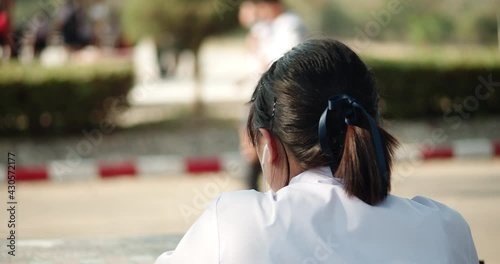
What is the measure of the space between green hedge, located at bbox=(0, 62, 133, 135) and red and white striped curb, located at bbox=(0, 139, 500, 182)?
1.29 meters

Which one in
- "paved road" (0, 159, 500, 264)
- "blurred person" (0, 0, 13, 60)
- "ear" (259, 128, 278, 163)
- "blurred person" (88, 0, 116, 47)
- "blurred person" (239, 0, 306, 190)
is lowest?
"paved road" (0, 159, 500, 264)

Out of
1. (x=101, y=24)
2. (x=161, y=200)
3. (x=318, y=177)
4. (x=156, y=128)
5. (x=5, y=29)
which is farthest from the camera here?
(x=101, y=24)

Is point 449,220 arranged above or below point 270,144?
below

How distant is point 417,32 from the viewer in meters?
24.9

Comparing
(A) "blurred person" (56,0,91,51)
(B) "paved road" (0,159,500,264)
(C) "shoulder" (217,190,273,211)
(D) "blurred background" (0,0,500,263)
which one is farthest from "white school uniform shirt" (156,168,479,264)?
(A) "blurred person" (56,0,91,51)

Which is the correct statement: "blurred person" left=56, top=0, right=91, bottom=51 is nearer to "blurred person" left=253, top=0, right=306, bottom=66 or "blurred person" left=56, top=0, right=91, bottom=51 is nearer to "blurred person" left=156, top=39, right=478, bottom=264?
"blurred person" left=253, top=0, right=306, bottom=66

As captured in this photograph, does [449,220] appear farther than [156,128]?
No

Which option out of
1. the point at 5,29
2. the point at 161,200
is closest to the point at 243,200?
the point at 161,200

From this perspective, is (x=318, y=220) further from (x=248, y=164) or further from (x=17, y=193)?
(x=17, y=193)

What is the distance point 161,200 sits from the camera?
860 centimetres

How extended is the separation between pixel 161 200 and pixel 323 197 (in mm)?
6696

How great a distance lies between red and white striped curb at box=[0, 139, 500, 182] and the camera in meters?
9.84

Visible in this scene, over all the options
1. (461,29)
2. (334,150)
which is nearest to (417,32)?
(461,29)

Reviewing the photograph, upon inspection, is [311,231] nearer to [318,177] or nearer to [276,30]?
[318,177]
